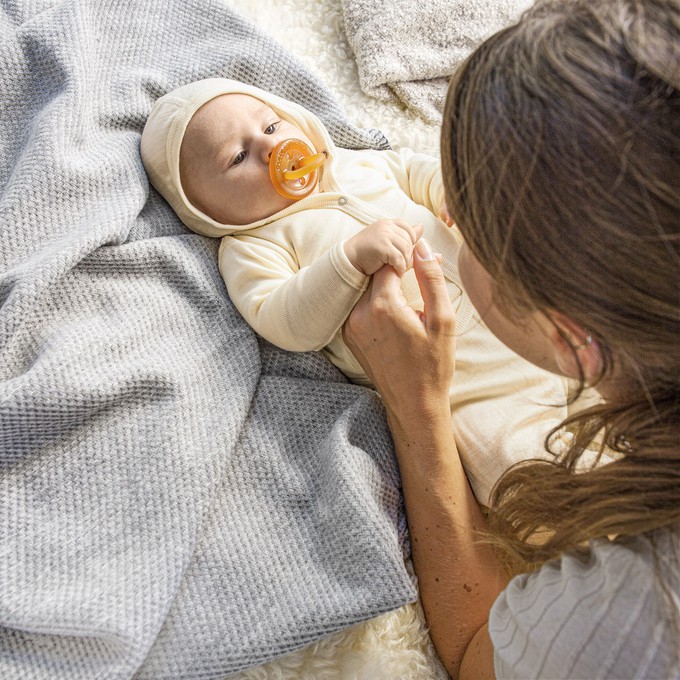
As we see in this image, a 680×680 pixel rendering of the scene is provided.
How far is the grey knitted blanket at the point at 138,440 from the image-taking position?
36.1 inches

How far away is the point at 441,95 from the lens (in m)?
1.49

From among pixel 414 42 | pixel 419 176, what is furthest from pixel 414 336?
pixel 414 42

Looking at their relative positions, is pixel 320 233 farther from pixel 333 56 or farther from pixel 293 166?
pixel 333 56

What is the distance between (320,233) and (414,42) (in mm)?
520

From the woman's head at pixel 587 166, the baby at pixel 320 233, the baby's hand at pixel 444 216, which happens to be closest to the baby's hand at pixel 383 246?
the baby at pixel 320 233

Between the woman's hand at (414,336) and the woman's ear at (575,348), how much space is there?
364 mm

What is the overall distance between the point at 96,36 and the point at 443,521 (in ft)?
3.49

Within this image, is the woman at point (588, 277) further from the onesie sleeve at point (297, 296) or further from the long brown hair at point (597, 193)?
the onesie sleeve at point (297, 296)

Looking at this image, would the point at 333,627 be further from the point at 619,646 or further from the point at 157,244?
the point at 157,244

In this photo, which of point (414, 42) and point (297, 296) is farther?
point (414, 42)

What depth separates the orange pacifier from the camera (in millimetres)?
1182

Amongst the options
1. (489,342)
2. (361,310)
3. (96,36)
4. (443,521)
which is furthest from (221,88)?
(443,521)

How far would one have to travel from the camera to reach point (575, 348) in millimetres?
644

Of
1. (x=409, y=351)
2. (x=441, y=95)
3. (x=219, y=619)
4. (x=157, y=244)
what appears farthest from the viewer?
(x=441, y=95)
